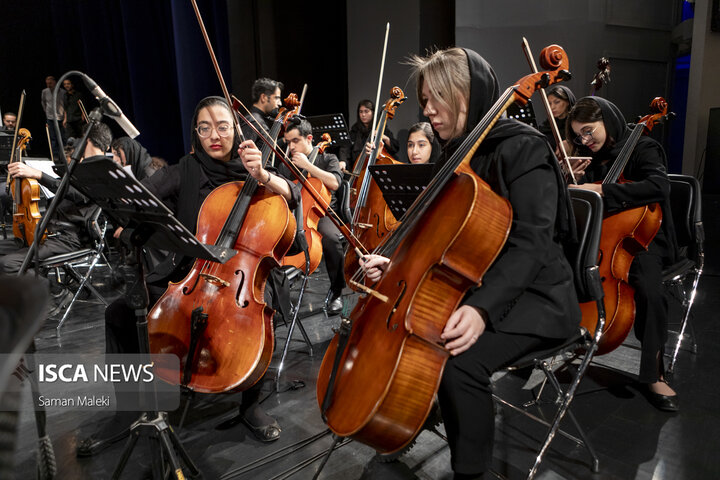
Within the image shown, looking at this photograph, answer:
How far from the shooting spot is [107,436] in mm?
1839

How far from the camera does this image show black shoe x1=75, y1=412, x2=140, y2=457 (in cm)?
178

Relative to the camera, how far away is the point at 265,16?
6180mm

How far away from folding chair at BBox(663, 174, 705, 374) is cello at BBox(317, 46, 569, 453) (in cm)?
157

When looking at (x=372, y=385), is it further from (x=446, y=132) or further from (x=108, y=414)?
(x=108, y=414)

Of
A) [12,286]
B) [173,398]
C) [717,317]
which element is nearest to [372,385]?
[12,286]

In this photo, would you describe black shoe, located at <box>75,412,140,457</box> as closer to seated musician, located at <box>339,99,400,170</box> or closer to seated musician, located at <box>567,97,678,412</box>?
seated musician, located at <box>567,97,678,412</box>

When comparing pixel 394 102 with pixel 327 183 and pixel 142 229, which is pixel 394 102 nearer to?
pixel 327 183

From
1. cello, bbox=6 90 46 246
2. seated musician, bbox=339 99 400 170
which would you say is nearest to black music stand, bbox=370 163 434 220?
cello, bbox=6 90 46 246

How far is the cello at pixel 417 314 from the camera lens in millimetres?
1131

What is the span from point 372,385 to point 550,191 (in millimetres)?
709

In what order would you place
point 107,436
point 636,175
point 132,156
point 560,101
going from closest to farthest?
point 107,436, point 636,175, point 560,101, point 132,156

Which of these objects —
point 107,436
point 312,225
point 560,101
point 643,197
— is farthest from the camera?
point 560,101

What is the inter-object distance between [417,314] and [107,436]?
1433 mm

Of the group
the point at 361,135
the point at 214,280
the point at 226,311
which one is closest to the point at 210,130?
the point at 214,280
